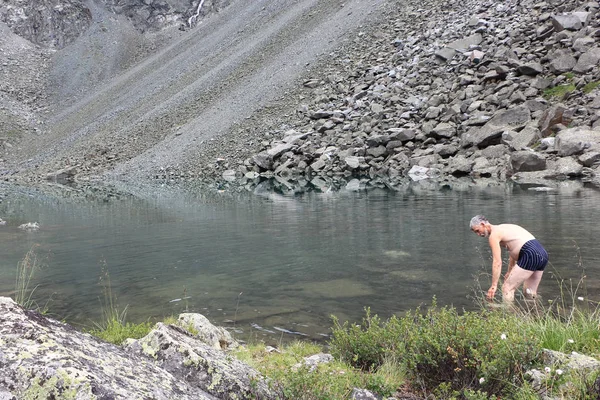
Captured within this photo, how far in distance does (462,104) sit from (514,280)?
3442 centimetres

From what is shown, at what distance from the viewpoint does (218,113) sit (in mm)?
60625

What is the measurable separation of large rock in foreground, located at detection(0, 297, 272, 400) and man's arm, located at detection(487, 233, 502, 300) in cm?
606

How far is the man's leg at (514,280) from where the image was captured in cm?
905

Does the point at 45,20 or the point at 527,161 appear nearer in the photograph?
the point at 527,161

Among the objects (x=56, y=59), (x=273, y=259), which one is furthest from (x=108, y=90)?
(x=273, y=259)

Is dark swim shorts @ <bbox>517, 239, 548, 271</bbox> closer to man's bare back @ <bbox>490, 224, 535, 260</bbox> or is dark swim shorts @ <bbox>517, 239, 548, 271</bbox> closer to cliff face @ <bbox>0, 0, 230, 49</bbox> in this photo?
man's bare back @ <bbox>490, 224, 535, 260</bbox>

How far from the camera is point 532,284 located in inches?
367

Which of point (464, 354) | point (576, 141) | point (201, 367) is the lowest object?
point (464, 354)

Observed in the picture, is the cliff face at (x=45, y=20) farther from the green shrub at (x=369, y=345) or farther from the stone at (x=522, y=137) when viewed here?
the green shrub at (x=369, y=345)

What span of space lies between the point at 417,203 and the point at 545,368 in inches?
807

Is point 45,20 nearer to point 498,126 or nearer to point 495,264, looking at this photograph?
point 498,126

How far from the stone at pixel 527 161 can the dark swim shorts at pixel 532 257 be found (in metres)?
24.7

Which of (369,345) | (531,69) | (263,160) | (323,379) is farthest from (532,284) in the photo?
(263,160)

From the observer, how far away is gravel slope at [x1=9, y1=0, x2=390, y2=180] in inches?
2322
